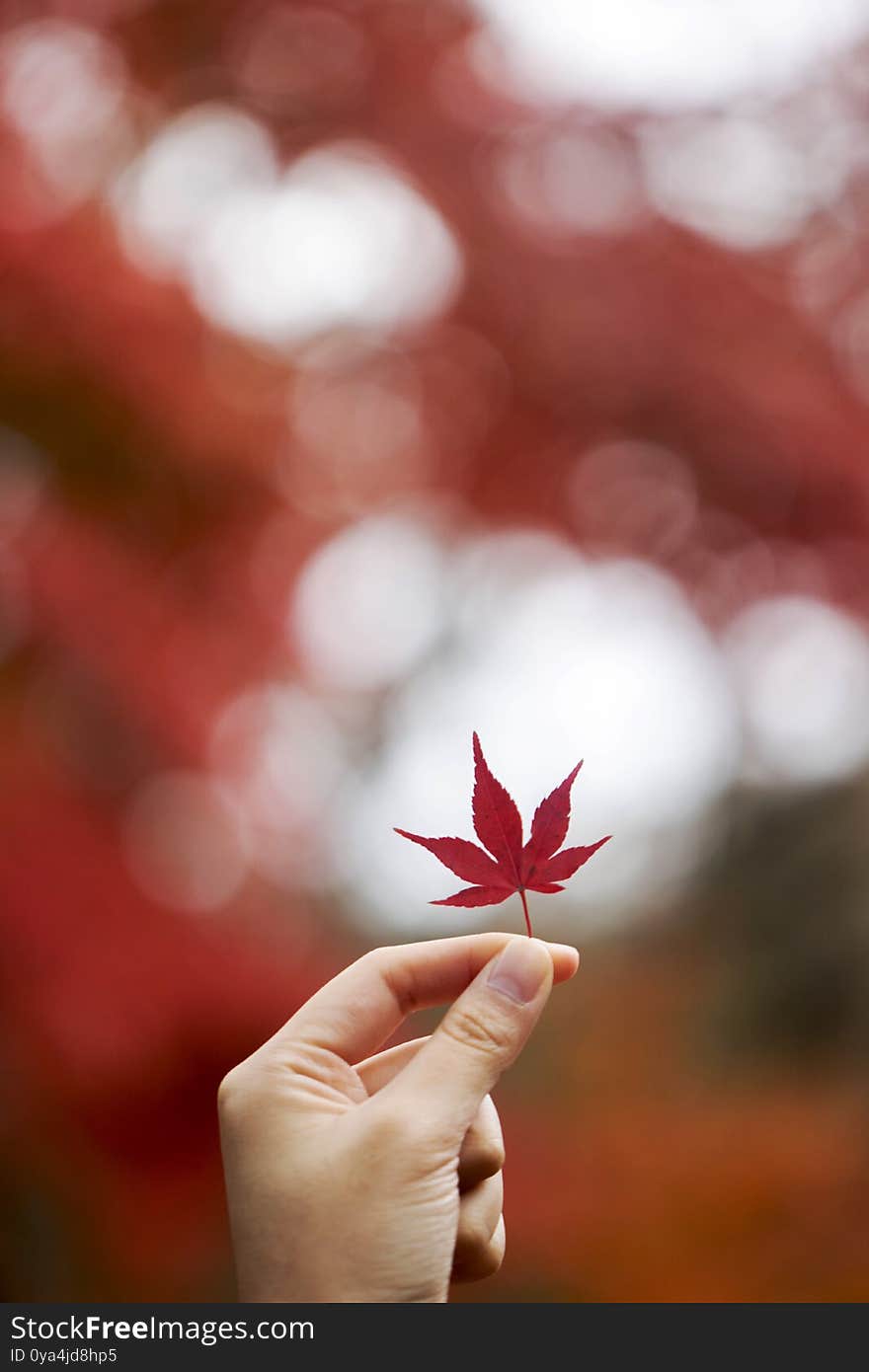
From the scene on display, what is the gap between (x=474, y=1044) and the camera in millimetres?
570

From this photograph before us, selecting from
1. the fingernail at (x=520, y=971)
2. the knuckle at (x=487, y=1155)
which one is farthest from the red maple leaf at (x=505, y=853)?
the knuckle at (x=487, y=1155)

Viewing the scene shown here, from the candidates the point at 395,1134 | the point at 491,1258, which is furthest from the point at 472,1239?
the point at 395,1134

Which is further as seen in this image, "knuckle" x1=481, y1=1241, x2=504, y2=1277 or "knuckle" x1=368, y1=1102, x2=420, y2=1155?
"knuckle" x1=481, y1=1241, x2=504, y2=1277

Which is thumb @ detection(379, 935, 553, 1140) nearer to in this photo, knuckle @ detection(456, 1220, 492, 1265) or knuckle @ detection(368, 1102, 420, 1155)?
knuckle @ detection(368, 1102, 420, 1155)

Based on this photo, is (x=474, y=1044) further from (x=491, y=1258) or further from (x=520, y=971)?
(x=491, y=1258)

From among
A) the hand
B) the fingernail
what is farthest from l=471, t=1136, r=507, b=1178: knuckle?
the fingernail

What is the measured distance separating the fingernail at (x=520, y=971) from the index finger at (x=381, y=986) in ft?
0.11

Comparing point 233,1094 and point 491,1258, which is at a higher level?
point 233,1094

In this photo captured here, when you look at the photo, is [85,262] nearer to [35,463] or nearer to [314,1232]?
[35,463]

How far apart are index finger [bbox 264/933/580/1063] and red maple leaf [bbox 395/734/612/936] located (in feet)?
0.14

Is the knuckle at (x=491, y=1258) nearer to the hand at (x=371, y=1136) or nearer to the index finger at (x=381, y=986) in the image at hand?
the hand at (x=371, y=1136)

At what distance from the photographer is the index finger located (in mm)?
633

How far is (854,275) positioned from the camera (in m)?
1.83

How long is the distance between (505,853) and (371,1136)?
6.1 inches
